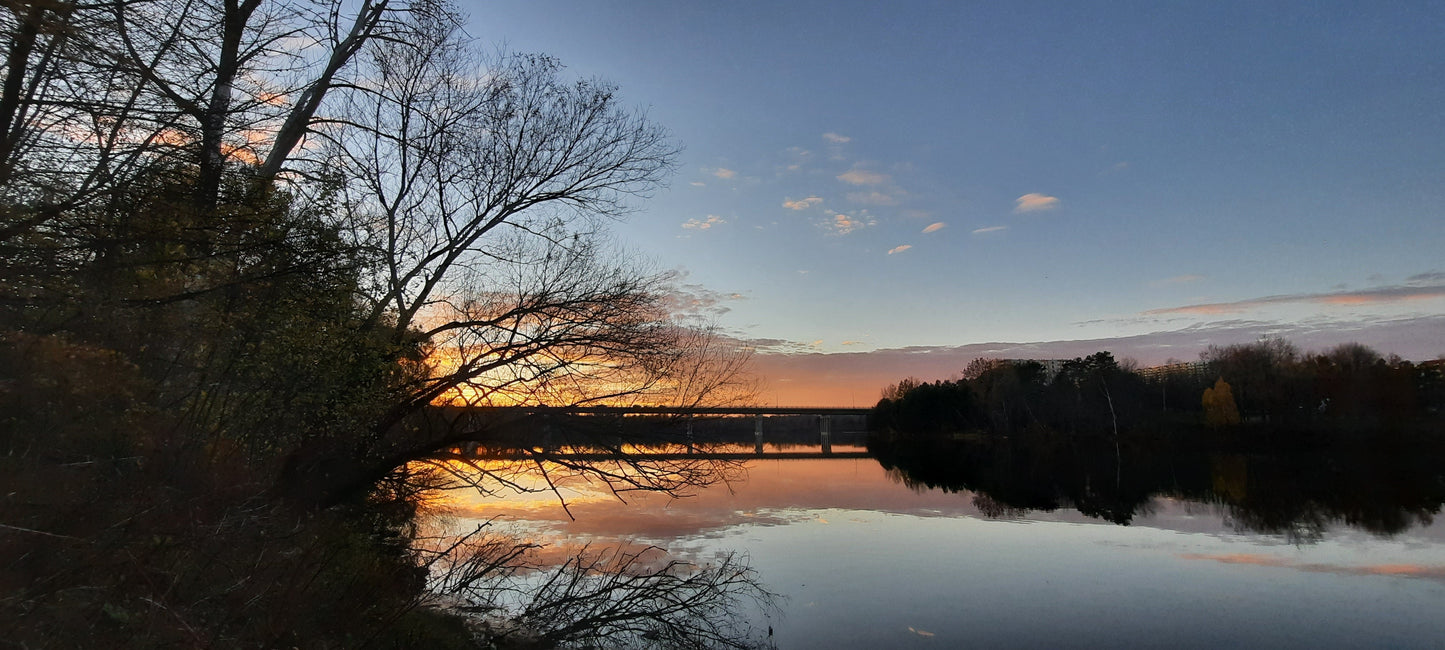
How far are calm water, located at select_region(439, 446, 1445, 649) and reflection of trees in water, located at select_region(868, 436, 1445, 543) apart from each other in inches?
14.9

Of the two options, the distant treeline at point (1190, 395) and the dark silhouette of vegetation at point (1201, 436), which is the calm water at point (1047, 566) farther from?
the distant treeline at point (1190, 395)

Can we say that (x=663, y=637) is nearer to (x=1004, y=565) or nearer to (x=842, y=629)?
(x=842, y=629)

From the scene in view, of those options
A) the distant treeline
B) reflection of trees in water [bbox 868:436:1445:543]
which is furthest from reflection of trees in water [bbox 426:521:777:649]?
the distant treeline

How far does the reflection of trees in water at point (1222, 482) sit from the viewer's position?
24.8 m

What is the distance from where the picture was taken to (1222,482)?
36.0 meters

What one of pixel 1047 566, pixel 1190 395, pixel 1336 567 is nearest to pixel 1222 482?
pixel 1336 567

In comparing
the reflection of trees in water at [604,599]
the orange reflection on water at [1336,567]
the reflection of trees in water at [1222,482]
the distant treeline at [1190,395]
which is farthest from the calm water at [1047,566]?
the distant treeline at [1190,395]

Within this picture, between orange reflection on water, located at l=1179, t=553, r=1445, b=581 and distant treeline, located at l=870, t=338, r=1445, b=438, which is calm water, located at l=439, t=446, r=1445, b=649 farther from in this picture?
distant treeline, located at l=870, t=338, r=1445, b=438

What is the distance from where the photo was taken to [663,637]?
1238 centimetres

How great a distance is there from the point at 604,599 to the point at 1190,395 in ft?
269

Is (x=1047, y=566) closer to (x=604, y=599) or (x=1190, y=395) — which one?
(x=604, y=599)

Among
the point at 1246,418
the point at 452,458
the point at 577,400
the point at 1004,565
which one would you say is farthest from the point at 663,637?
the point at 1246,418

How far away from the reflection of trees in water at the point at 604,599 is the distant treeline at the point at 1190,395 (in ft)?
218

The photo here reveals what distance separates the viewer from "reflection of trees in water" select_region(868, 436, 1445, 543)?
24.8 metres
